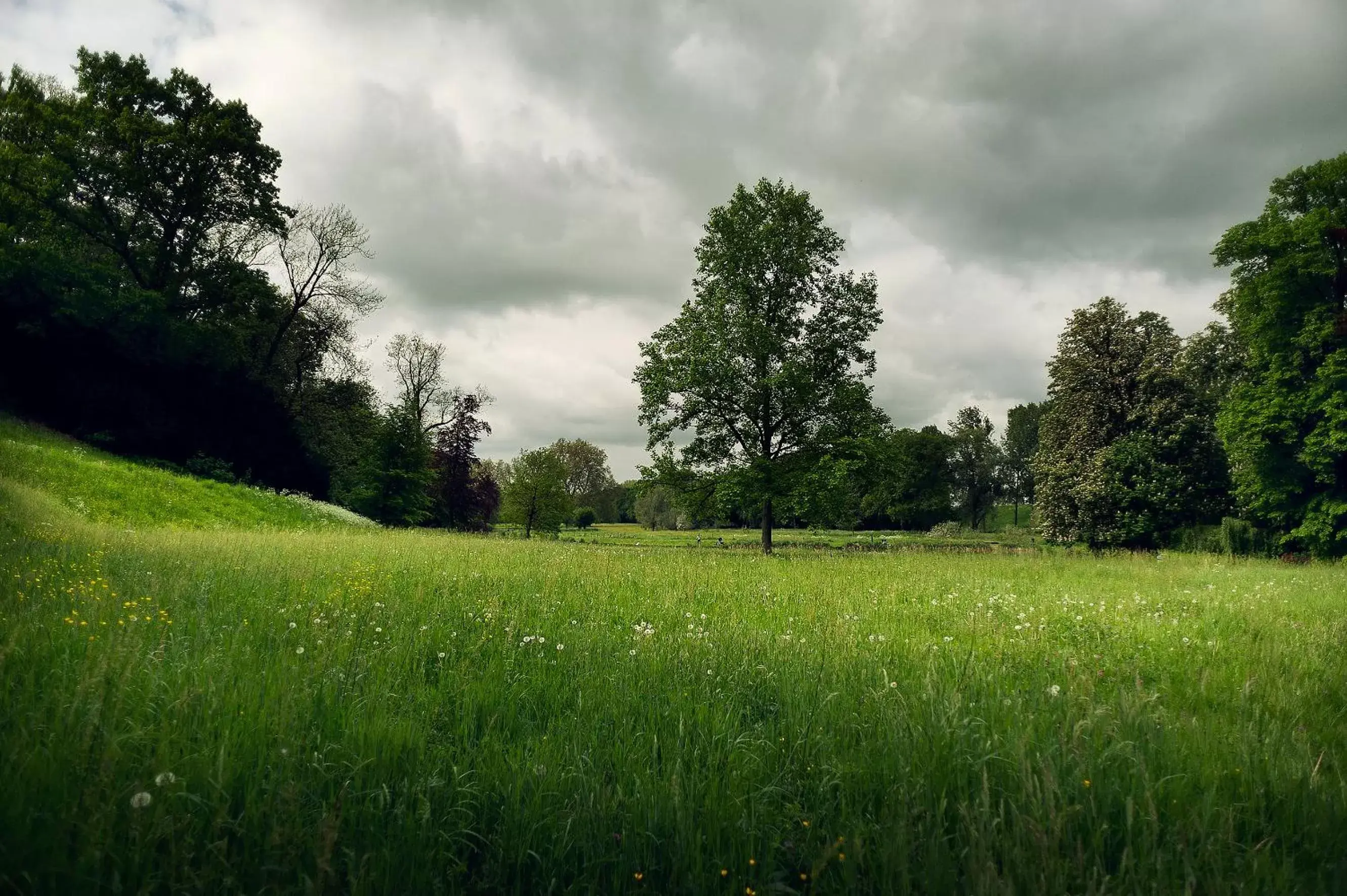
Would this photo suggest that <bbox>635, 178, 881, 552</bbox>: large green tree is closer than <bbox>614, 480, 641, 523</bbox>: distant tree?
Yes

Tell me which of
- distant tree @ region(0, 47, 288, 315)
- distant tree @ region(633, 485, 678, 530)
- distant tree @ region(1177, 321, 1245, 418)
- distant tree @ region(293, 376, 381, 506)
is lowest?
distant tree @ region(633, 485, 678, 530)

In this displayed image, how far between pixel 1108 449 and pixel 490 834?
114ft

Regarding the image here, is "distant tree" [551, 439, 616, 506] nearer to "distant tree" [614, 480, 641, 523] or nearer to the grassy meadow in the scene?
"distant tree" [614, 480, 641, 523]

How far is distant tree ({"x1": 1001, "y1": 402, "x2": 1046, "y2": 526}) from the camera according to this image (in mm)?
78812

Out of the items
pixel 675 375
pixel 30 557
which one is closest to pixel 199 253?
pixel 675 375

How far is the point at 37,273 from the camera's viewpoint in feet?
88.2

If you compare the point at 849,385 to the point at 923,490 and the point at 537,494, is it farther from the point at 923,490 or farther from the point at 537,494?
the point at 923,490

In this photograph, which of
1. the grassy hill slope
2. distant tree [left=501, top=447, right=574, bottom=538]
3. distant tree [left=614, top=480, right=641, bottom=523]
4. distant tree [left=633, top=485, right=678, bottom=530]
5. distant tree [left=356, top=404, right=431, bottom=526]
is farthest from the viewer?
distant tree [left=614, top=480, right=641, bottom=523]

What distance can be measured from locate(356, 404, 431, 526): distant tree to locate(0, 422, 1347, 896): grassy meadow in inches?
1174

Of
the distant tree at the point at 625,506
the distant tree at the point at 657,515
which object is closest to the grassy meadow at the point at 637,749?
the distant tree at the point at 657,515

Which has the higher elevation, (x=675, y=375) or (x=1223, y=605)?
(x=675, y=375)

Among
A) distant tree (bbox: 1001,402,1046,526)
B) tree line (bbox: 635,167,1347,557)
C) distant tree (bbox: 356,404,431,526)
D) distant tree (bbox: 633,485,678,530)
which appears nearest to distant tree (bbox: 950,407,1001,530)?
distant tree (bbox: 1001,402,1046,526)

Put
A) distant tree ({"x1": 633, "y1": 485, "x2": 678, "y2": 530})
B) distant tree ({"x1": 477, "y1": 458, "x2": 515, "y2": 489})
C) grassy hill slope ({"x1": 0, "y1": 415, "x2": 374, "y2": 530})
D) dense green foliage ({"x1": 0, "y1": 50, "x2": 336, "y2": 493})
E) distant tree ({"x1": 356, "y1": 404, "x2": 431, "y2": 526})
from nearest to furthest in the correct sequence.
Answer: grassy hill slope ({"x1": 0, "y1": 415, "x2": 374, "y2": 530}) → dense green foliage ({"x1": 0, "y1": 50, "x2": 336, "y2": 493}) → distant tree ({"x1": 356, "y1": 404, "x2": 431, "y2": 526}) → distant tree ({"x1": 477, "y1": 458, "x2": 515, "y2": 489}) → distant tree ({"x1": 633, "y1": 485, "x2": 678, "y2": 530})

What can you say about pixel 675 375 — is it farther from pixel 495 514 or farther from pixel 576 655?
pixel 495 514
